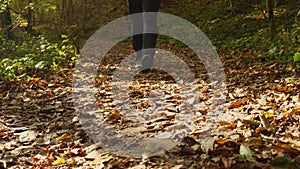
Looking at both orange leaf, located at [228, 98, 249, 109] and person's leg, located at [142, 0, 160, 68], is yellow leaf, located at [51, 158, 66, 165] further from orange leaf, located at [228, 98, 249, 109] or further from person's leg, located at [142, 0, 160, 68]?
person's leg, located at [142, 0, 160, 68]

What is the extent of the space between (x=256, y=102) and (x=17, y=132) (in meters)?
1.88

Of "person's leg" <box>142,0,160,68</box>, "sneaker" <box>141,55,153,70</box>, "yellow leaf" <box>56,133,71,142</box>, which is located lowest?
"yellow leaf" <box>56,133,71,142</box>

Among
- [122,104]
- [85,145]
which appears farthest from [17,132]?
[122,104]

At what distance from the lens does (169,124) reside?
2.61 meters

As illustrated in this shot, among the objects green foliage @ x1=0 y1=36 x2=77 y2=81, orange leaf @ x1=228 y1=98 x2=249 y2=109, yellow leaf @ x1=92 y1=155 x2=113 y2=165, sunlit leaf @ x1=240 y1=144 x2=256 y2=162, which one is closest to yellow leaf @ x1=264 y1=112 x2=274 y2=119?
orange leaf @ x1=228 y1=98 x2=249 y2=109

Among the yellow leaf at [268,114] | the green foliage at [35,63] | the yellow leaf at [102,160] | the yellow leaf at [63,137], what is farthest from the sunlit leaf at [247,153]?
the green foliage at [35,63]

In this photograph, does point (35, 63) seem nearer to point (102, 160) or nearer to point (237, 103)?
point (237, 103)

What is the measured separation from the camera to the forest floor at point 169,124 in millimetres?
1900

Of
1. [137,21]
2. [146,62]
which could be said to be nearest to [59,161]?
[146,62]

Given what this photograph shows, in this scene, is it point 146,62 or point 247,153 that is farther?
point 146,62

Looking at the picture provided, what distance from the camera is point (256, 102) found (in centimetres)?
281

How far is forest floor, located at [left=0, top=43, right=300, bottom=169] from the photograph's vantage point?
6.23 feet

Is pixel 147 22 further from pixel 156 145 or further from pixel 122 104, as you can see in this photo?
pixel 156 145

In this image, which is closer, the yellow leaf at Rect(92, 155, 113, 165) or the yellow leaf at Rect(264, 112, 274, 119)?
the yellow leaf at Rect(92, 155, 113, 165)
